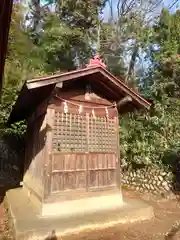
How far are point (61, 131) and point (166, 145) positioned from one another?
18.2 feet

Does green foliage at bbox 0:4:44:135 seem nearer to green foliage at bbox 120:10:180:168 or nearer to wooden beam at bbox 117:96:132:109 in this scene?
green foliage at bbox 120:10:180:168

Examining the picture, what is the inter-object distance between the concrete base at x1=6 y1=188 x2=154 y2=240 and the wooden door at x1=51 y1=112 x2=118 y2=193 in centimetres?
48

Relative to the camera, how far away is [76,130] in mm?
5641

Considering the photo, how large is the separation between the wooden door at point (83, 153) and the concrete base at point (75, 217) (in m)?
0.48

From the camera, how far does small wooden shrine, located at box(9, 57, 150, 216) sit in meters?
5.14

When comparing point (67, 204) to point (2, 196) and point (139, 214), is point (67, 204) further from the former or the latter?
point (2, 196)

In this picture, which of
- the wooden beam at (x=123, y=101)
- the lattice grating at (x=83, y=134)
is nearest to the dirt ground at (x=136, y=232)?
the lattice grating at (x=83, y=134)

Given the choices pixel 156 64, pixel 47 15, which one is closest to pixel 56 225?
pixel 156 64

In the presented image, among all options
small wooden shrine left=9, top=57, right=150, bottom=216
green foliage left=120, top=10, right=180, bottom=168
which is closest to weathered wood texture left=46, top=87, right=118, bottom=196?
small wooden shrine left=9, top=57, right=150, bottom=216

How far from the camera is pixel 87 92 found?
20.0 ft

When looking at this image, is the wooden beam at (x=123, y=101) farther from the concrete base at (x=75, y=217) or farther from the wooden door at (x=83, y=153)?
the concrete base at (x=75, y=217)

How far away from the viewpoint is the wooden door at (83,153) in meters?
5.25

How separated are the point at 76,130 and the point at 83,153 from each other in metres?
0.67

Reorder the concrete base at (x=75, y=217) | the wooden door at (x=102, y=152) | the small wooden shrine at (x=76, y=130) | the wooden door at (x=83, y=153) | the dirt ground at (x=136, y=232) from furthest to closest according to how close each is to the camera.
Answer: the wooden door at (x=102, y=152), the wooden door at (x=83, y=153), the small wooden shrine at (x=76, y=130), the dirt ground at (x=136, y=232), the concrete base at (x=75, y=217)
